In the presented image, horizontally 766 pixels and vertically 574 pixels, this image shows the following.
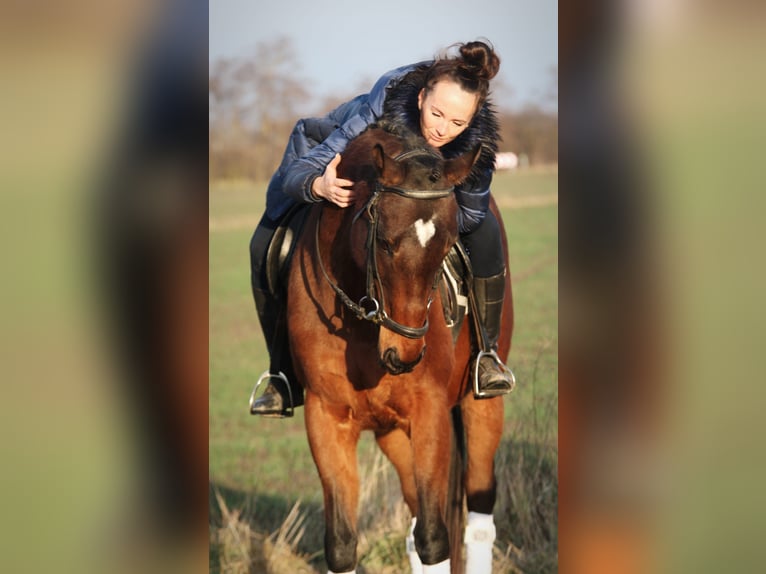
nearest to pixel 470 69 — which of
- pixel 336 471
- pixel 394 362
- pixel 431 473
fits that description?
pixel 394 362

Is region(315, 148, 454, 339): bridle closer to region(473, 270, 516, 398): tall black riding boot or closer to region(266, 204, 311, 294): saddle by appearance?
region(266, 204, 311, 294): saddle

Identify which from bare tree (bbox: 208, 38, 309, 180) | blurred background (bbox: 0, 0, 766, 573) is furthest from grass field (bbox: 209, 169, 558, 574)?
A: blurred background (bbox: 0, 0, 766, 573)

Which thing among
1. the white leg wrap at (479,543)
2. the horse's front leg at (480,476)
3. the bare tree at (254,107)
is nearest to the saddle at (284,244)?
the horse's front leg at (480,476)

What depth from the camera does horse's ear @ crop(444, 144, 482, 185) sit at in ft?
14.8

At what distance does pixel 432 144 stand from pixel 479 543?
7.40ft

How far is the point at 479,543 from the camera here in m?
5.94

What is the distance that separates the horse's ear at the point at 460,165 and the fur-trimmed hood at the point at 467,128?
0.24 meters

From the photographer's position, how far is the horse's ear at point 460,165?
4516 millimetres
